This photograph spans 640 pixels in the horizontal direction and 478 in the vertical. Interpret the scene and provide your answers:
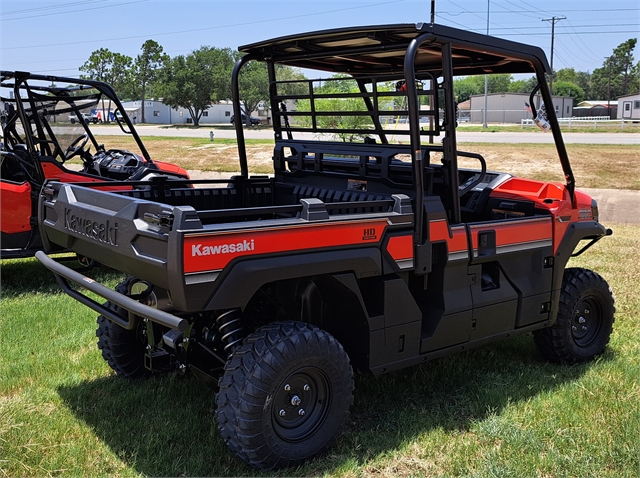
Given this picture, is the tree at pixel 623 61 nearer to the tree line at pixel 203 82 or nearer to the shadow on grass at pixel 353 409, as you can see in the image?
the tree line at pixel 203 82

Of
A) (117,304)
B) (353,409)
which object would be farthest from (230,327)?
(353,409)

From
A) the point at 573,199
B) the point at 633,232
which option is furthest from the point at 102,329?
the point at 633,232

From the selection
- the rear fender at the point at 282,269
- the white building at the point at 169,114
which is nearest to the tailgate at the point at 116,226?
the rear fender at the point at 282,269

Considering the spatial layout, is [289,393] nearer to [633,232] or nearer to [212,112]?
[633,232]

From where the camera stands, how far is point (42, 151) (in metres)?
7.82

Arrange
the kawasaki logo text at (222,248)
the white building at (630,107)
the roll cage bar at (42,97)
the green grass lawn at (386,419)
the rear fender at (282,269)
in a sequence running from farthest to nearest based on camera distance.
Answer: the white building at (630,107)
the roll cage bar at (42,97)
the green grass lawn at (386,419)
the rear fender at (282,269)
the kawasaki logo text at (222,248)

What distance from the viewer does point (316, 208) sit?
3.26 m

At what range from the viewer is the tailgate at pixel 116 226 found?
2930 mm

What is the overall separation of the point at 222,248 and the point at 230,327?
665 mm

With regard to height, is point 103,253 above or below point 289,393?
above

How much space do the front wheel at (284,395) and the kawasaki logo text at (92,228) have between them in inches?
32.0

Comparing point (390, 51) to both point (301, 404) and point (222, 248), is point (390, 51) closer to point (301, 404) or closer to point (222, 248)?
point (222, 248)

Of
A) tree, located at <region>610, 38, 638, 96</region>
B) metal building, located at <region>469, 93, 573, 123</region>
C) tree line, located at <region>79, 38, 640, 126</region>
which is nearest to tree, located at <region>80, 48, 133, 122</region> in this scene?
tree line, located at <region>79, 38, 640, 126</region>

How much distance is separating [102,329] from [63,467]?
114cm
